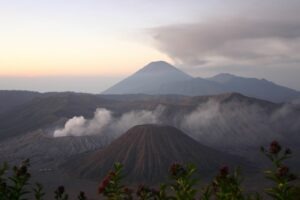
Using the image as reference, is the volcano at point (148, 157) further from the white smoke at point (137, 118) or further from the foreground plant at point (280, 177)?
the foreground plant at point (280, 177)

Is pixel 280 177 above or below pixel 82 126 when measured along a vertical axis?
above

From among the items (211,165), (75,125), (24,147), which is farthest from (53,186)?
(75,125)

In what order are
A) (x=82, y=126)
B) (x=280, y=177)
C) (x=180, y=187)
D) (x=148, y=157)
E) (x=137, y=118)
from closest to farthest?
(x=280, y=177), (x=180, y=187), (x=148, y=157), (x=82, y=126), (x=137, y=118)

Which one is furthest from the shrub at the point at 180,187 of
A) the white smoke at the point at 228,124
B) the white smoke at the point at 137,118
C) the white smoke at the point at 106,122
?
the white smoke at the point at 137,118

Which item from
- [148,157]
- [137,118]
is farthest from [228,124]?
[148,157]

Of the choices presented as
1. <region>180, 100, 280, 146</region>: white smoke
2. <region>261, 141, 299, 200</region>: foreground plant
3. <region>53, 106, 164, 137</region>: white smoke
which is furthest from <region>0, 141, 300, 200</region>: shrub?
<region>53, 106, 164, 137</region>: white smoke

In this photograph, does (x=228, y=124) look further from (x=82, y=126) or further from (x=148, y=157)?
(x=148, y=157)

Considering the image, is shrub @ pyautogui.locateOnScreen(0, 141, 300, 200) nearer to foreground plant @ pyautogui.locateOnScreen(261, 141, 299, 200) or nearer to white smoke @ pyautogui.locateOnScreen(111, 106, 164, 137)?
foreground plant @ pyautogui.locateOnScreen(261, 141, 299, 200)
